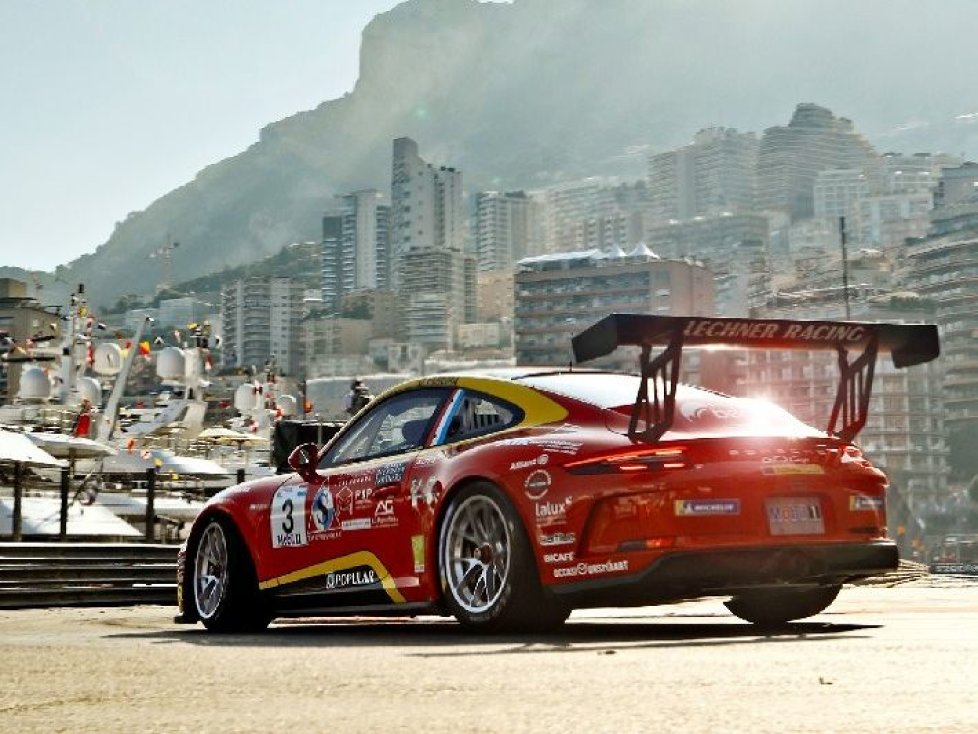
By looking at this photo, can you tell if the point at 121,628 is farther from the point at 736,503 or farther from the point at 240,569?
the point at 736,503

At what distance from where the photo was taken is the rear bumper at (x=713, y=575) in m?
7.35

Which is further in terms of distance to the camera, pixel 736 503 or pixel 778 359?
pixel 778 359

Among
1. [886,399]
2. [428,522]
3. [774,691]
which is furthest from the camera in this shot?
[886,399]

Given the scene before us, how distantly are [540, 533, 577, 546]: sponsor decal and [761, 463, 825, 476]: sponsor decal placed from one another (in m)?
0.94

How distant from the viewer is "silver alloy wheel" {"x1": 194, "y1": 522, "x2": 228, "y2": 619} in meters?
9.69

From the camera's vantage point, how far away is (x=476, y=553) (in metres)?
7.91

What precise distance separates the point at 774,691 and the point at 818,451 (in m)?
3.34

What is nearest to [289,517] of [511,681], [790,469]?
[790,469]

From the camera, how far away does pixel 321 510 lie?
9.12 meters

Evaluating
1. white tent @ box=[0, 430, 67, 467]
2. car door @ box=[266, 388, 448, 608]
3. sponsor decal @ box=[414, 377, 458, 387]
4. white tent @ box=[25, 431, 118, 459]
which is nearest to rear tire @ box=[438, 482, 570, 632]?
car door @ box=[266, 388, 448, 608]

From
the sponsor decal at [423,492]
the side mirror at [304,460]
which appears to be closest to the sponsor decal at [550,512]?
the sponsor decal at [423,492]

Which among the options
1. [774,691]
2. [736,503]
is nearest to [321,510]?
[736,503]

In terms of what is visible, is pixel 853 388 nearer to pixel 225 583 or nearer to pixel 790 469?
pixel 790 469

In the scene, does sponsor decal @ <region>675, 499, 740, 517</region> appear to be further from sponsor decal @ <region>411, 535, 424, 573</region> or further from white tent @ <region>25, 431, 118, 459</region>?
white tent @ <region>25, 431, 118, 459</region>
